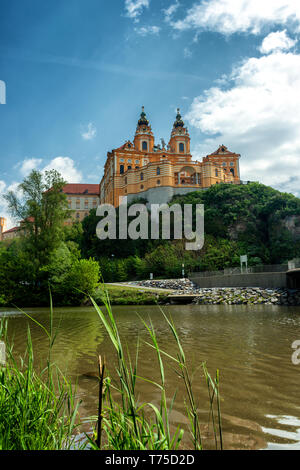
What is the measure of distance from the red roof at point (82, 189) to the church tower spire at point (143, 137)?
943 inches

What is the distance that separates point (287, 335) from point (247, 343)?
1.78 meters

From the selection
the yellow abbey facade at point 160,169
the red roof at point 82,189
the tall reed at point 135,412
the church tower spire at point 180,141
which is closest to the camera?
the tall reed at point 135,412

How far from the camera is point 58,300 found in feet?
87.9

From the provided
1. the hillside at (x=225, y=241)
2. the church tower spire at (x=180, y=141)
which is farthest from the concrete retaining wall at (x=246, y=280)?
the church tower spire at (x=180, y=141)

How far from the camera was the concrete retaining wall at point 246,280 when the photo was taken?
2502cm

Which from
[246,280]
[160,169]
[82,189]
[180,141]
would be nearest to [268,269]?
[246,280]

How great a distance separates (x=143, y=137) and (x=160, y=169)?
14.1 meters

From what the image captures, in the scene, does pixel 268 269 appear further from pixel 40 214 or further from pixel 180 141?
pixel 180 141

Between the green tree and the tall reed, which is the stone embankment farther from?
the tall reed

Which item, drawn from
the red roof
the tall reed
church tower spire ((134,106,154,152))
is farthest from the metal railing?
the red roof

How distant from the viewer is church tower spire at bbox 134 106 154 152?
6762 centimetres

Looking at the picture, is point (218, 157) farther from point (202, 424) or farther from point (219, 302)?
point (202, 424)

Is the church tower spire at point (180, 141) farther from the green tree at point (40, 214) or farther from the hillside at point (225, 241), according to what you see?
the green tree at point (40, 214)

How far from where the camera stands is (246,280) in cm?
2720
